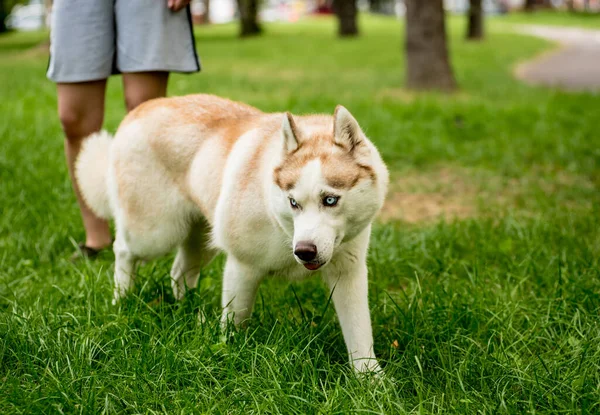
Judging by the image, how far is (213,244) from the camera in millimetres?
3318

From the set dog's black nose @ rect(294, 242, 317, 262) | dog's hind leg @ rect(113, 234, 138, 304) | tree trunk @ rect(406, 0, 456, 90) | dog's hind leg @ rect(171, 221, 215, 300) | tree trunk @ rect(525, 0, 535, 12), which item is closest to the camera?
dog's black nose @ rect(294, 242, 317, 262)

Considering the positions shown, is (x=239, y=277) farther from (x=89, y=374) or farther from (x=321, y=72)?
(x=321, y=72)

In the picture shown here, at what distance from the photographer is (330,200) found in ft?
8.75

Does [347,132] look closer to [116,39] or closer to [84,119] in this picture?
[116,39]

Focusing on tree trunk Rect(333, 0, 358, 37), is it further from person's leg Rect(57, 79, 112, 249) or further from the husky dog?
the husky dog

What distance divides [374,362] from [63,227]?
2.56 meters

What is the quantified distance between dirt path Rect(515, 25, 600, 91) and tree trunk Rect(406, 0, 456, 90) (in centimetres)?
232

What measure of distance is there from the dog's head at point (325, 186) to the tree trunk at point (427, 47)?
25.7 feet

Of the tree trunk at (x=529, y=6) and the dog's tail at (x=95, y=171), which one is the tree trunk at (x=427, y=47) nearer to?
the dog's tail at (x=95, y=171)

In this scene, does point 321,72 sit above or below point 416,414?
below

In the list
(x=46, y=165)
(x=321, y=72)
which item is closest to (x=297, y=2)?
(x=321, y=72)

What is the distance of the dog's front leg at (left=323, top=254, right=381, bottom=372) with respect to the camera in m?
3.03

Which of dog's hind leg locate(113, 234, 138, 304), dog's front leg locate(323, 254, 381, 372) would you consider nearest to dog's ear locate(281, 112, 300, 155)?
dog's front leg locate(323, 254, 381, 372)

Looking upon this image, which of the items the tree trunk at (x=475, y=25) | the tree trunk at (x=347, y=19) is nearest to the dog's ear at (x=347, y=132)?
the tree trunk at (x=475, y=25)
